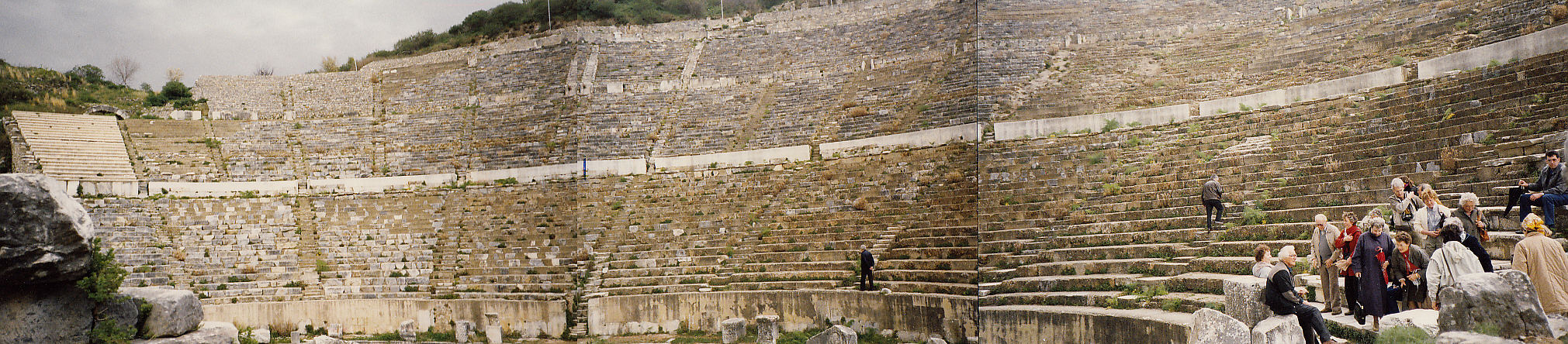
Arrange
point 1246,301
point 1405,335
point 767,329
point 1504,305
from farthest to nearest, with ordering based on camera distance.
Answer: point 767,329 → point 1246,301 → point 1405,335 → point 1504,305

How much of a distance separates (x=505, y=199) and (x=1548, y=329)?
329 inches

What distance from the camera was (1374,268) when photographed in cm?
477

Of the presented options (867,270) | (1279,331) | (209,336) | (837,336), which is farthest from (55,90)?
(1279,331)

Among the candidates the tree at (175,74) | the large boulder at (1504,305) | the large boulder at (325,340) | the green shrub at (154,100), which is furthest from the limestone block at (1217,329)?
the green shrub at (154,100)

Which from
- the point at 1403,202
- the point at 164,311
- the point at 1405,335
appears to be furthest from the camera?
the point at 164,311

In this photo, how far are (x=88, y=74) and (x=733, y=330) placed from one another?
6811mm

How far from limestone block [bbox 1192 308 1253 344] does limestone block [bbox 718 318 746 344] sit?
12.8 feet

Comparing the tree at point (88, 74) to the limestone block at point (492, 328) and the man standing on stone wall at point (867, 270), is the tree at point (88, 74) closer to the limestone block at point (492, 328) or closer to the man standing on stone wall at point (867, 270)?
the limestone block at point (492, 328)

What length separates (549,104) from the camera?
29.9 ft

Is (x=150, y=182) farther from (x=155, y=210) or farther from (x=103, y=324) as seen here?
(x=103, y=324)

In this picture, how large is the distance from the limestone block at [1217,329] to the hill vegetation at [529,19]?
5.98 m

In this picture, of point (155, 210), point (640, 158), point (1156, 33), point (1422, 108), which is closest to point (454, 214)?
point (640, 158)

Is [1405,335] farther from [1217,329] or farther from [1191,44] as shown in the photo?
[1191,44]

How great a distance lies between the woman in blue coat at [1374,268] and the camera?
4750 millimetres
